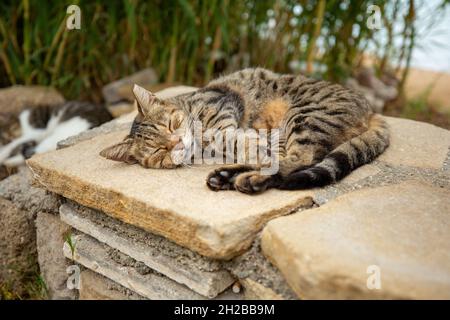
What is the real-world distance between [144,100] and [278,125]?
26.8 inches

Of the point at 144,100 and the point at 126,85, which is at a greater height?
the point at 144,100

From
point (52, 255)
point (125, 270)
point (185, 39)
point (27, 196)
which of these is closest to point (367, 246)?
point (125, 270)

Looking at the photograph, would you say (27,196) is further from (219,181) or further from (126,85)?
(126,85)

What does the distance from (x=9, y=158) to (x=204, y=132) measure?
74.8 inches

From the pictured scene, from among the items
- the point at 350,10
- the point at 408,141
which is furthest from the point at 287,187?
the point at 350,10

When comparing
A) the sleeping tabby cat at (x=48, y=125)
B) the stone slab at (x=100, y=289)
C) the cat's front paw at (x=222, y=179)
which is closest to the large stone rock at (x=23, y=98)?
the sleeping tabby cat at (x=48, y=125)

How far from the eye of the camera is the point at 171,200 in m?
1.75

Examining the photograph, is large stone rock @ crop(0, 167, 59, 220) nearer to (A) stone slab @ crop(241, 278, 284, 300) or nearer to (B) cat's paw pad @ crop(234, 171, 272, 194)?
(B) cat's paw pad @ crop(234, 171, 272, 194)

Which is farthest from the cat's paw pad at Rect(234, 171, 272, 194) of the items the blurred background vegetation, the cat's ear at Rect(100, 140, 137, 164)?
the blurred background vegetation

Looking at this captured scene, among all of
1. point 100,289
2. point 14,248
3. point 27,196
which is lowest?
point 14,248

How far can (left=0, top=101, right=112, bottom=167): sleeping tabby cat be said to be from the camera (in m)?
3.42

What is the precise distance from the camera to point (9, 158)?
3.48 m

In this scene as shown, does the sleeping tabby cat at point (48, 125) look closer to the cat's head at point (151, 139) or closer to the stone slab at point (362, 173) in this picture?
the cat's head at point (151, 139)
